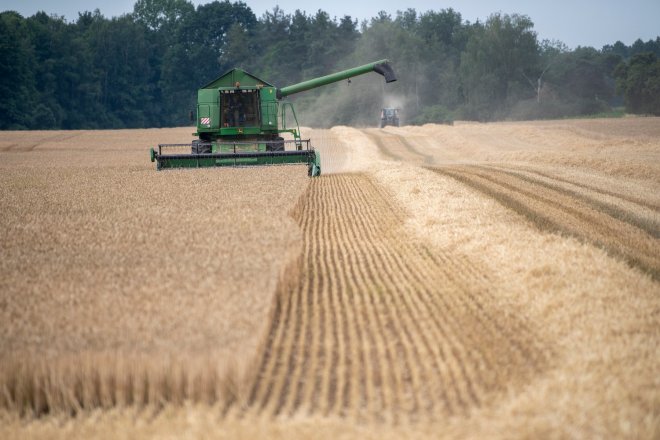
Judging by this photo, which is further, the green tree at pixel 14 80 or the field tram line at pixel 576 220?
the green tree at pixel 14 80

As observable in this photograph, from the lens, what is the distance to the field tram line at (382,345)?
4984mm

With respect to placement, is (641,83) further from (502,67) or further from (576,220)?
(576,220)

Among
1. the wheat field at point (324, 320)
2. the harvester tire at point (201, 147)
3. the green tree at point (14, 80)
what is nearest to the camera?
the wheat field at point (324, 320)

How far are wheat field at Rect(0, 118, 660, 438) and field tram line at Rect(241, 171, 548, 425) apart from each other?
2 cm

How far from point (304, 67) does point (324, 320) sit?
9646cm

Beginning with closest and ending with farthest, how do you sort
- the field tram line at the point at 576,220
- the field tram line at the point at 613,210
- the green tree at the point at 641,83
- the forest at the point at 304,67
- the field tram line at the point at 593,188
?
1. the field tram line at the point at 576,220
2. the field tram line at the point at 613,210
3. the field tram line at the point at 593,188
4. the green tree at the point at 641,83
5. the forest at the point at 304,67

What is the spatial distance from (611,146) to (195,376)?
87.6ft

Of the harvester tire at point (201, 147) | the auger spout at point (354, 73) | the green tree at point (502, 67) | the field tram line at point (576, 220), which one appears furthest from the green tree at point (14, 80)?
the field tram line at point (576, 220)

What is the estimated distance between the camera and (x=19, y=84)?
73.0 metres

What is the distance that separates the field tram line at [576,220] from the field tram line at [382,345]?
2282 millimetres

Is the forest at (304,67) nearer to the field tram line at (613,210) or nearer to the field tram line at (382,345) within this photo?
the field tram line at (613,210)

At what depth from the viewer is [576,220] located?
1260 cm

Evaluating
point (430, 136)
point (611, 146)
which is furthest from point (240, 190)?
point (430, 136)

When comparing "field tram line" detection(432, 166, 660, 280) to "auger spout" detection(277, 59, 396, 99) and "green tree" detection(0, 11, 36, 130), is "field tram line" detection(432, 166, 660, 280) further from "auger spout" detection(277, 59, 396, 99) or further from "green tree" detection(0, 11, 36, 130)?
"green tree" detection(0, 11, 36, 130)
